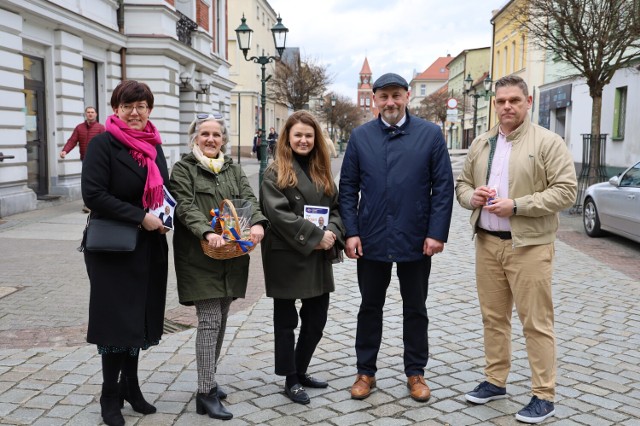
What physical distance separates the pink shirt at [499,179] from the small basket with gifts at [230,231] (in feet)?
4.94

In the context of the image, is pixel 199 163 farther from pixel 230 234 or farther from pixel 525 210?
pixel 525 210

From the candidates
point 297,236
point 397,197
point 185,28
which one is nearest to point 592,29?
point 397,197

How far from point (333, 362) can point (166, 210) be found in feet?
6.47

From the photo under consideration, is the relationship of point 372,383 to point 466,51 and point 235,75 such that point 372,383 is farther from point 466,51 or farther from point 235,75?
point 466,51

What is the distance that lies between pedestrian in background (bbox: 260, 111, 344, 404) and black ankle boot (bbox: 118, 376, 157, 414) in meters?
0.86

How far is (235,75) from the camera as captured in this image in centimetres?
4953

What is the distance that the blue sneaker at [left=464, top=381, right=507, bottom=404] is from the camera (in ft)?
13.4

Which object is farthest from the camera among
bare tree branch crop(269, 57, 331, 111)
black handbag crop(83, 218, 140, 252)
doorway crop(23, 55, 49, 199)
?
bare tree branch crop(269, 57, 331, 111)

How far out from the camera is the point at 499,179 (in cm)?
393

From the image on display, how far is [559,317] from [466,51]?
67708 millimetres

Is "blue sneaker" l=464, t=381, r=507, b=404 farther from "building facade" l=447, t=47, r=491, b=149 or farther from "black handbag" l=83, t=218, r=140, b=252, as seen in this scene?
"building facade" l=447, t=47, r=491, b=149

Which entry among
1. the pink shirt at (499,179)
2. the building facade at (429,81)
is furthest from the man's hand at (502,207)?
the building facade at (429,81)

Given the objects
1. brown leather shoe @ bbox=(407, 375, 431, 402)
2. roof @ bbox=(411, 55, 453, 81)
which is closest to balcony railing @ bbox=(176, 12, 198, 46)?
brown leather shoe @ bbox=(407, 375, 431, 402)

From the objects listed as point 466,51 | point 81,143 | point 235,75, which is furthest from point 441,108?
point 81,143
